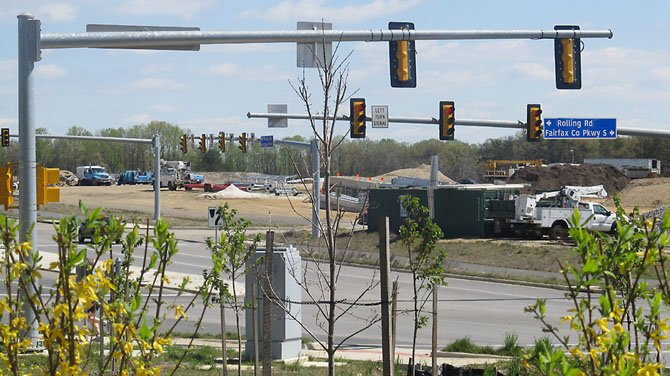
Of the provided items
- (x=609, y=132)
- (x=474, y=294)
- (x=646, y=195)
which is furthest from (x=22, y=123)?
(x=646, y=195)

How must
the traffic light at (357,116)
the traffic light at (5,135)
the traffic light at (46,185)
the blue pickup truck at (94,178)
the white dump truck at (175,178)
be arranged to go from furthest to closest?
the blue pickup truck at (94,178), the white dump truck at (175,178), the traffic light at (5,135), the traffic light at (357,116), the traffic light at (46,185)

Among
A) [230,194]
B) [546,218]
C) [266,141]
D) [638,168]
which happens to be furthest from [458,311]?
[638,168]

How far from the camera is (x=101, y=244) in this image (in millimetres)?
5637

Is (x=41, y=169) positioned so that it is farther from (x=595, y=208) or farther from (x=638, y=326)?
(x=595, y=208)

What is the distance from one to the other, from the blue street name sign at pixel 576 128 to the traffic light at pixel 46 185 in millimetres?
22869

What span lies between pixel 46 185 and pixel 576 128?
2375 cm

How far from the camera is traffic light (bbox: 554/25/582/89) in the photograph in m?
21.4

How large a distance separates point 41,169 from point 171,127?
159 metres

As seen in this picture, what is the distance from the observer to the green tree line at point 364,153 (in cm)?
13475

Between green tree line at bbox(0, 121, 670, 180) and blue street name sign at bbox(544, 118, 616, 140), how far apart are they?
84408 mm

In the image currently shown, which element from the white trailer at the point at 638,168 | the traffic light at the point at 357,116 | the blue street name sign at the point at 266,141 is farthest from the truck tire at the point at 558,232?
the white trailer at the point at 638,168

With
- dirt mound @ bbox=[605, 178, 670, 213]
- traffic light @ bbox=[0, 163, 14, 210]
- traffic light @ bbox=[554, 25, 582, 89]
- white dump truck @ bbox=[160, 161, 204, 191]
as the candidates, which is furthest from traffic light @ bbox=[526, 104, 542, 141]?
white dump truck @ bbox=[160, 161, 204, 191]

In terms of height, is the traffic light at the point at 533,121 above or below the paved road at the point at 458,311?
above

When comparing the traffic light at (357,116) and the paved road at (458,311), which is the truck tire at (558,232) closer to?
the paved road at (458,311)
